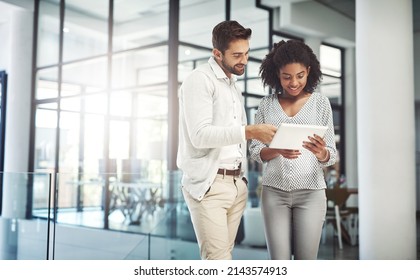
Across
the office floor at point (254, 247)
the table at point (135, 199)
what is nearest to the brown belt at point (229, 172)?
the office floor at point (254, 247)

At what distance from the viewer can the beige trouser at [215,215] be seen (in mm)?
1646

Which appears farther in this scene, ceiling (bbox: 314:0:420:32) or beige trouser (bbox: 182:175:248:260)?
ceiling (bbox: 314:0:420:32)

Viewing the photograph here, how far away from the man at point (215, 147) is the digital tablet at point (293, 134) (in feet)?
0.41

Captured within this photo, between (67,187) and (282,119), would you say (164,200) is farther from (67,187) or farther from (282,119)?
(282,119)

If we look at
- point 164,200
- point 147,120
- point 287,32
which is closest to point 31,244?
point 164,200

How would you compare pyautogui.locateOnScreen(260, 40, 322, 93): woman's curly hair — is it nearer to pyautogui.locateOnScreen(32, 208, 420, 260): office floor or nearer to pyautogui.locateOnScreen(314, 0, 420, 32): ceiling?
pyautogui.locateOnScreen(32, 208, 420, 260): office floor

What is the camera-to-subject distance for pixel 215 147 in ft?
5.22

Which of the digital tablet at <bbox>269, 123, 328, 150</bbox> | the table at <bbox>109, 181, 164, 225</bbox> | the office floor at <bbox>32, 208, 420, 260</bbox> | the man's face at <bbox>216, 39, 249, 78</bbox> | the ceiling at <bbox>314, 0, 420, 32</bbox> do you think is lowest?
the office floor at <bbox>32, 208, 420, 260</bbox>

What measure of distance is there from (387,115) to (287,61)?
207 centimetres

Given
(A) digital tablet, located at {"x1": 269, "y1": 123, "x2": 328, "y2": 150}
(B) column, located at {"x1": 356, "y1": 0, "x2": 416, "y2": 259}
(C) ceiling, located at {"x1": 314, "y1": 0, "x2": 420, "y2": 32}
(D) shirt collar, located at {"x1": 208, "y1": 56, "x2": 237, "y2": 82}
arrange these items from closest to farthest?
1. (A) digital tablet, located at {"x1": 269, "y1": 123, "x2": 328, "y2": 150}
2. (D) shirt collar, located at {"x1": 208, "y1": 56, "x2": 237, "y2": 82}
3. (B) column, located at {"x1": 356, "y1": 0, "x2": 416, "y2": 259}
4. (C) ceiling, located at {"x1": 314, "y1": 0, "x2": 420, "y2": 32}

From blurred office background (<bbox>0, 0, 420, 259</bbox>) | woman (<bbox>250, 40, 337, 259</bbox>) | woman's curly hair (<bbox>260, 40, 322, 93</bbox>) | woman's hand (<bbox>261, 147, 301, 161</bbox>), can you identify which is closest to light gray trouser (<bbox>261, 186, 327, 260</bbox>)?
woman (<bbox>250, 40, 337, 259</bbox>)

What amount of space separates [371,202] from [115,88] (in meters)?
3.34

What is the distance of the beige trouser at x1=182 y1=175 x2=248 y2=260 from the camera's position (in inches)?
64.8

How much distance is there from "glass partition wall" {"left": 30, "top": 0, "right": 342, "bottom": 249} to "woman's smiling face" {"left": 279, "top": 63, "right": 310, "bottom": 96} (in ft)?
7.72
